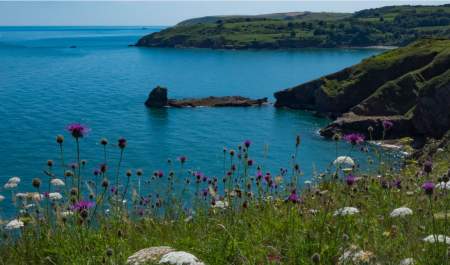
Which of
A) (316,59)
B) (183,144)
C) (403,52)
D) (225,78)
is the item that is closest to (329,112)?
(403,52)

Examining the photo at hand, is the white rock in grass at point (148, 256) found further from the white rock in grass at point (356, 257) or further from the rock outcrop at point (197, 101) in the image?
the rock outcrop at point (197, 101)

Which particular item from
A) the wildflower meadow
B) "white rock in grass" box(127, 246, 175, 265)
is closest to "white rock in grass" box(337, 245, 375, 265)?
the wildflower meadow

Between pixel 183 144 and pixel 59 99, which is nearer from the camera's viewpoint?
pixel 183 144

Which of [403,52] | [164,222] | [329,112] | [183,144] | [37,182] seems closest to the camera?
[37,182]

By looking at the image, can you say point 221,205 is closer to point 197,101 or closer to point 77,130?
point 77,130

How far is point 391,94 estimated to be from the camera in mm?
75438

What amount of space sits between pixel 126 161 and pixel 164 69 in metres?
102

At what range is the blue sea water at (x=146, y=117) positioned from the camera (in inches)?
2189

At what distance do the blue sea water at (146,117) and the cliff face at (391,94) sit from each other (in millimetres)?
3967

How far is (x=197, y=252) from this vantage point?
6.30 metres

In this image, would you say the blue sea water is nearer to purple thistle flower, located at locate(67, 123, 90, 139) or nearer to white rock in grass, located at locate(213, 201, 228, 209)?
white rock in grass, located at locate(213, 201, 228, 209)

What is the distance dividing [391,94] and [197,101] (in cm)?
3248

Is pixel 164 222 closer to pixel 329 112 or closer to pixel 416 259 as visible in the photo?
pixel 416 259

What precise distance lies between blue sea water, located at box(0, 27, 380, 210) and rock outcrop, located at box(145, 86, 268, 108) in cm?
215
